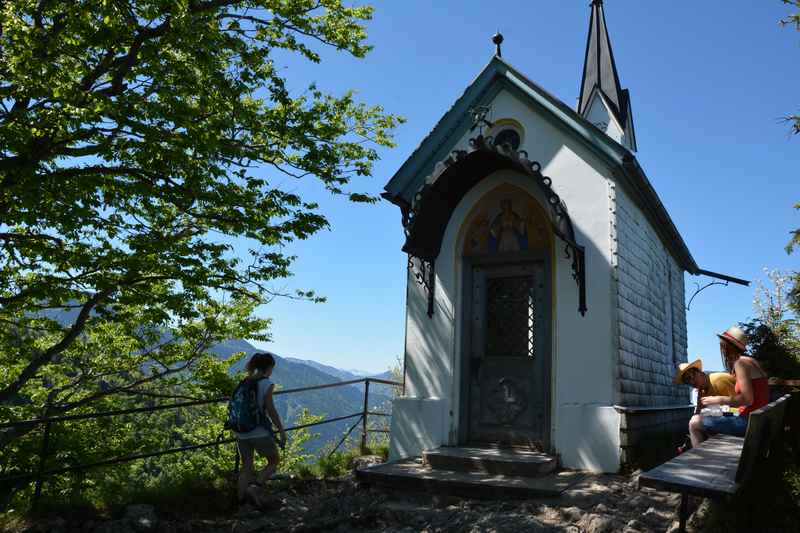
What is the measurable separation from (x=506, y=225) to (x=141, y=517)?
21.3ft

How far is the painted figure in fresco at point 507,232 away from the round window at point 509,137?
3.31ft

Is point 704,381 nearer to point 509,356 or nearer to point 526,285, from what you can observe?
point 509,356

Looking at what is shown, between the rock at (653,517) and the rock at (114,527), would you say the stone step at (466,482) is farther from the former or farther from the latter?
the rock at (114,527)

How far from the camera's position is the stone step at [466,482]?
640cm

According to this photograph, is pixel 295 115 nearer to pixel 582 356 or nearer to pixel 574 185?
pixel 574 185

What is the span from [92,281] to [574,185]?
8.52 meters

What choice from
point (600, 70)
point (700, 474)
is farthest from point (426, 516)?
point (600, 70)

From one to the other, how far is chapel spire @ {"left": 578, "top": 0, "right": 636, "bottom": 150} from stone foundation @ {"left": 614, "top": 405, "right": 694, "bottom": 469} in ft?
27.7

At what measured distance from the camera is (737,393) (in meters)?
5.98

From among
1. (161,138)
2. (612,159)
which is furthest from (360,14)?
(612,159)

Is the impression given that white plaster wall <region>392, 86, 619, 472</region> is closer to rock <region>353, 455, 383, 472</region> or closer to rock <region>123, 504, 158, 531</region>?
rock <region>353, 455, 383, 472</region>

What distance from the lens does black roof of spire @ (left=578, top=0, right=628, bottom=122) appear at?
53.4 ft

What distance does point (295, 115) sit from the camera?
34.2 feet

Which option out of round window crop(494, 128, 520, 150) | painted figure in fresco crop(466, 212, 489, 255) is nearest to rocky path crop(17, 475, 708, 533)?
painted figure in fresco crop(466, 212, 489, 255)
